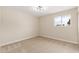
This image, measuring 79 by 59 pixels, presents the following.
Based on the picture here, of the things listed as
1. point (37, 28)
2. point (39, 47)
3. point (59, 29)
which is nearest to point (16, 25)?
point (37, 28)

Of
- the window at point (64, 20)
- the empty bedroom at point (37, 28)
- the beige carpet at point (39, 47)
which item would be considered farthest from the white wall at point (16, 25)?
the window at point (64, 20)

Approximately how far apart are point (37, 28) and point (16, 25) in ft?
1.40

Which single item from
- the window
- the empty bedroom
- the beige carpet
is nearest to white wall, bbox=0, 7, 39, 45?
the empty bedroom

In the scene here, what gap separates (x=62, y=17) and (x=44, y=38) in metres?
0.61

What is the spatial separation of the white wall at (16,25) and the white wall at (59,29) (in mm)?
192

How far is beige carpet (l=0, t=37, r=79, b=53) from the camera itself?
4.22 ft

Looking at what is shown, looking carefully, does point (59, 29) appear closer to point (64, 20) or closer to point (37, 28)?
point (64, 20)

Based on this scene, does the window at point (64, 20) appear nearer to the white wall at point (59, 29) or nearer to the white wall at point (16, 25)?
the white wall at point (59, 29)

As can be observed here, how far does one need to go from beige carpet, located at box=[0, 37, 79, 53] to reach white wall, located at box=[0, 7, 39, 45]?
5.0 inches

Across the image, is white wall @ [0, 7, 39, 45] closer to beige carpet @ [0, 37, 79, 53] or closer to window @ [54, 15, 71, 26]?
beige carpet @ [0, 37, 79, 53]

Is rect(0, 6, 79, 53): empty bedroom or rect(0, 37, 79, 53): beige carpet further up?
rect(0, 6, 79, 53): empty bedroom

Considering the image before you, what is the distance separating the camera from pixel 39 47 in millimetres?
1481
